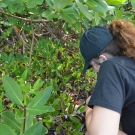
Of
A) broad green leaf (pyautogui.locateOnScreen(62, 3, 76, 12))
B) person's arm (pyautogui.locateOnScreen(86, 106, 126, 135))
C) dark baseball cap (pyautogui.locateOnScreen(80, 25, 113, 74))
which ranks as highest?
broad green leaf (pyautogui.locateOnScreen(62, 3, 76, 12))

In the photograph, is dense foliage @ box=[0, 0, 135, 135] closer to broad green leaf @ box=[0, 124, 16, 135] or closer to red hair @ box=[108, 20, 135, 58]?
red hair @ box=[108, 20, 135, 58]

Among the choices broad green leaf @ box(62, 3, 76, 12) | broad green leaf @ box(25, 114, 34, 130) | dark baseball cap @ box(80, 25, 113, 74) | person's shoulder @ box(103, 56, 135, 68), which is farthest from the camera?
dark baseball cap @ box(80, 25, 113, 74)

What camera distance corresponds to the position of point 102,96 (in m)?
1.81

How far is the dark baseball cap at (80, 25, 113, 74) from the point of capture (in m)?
2.01

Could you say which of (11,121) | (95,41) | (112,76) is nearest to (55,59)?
(95,41)

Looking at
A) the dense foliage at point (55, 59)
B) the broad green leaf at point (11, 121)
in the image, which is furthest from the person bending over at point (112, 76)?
the broad green leaf at point (11, 121)

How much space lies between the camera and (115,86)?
1.81 meters

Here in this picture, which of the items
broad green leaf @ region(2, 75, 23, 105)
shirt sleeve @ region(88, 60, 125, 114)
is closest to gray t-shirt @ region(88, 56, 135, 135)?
shirt sleeve @ region(88, 60, 125, 114)

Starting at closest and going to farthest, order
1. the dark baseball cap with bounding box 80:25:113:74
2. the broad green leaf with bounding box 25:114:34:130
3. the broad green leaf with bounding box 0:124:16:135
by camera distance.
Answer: the broad green leaf with bounding box 0:124:16:135 < the broad green leaf with bounding box 25:114:34:130 < the dark baseball cap with bounding box 80:25:113:74

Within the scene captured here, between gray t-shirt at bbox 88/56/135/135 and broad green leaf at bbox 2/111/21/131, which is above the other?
broad green leaf at bbox 2/111/21/131

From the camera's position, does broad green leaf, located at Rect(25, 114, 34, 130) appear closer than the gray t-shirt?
Yes

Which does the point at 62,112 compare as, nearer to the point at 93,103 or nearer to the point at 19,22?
the point at 93,103

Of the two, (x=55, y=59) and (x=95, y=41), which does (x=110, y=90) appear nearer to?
(x=95, y=41)

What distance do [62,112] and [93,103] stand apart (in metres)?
0.43
